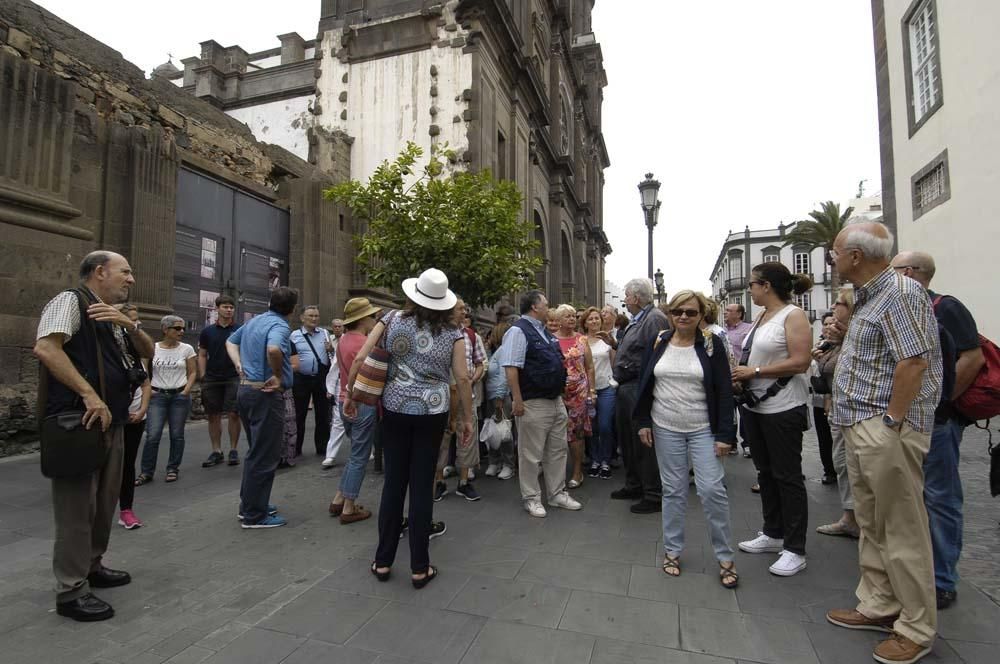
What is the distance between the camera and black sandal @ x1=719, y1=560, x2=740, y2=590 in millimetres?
3373

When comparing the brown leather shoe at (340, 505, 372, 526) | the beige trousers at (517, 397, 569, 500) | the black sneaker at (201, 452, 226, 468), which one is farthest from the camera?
the black sneaker at (201, 452, 226, 468)

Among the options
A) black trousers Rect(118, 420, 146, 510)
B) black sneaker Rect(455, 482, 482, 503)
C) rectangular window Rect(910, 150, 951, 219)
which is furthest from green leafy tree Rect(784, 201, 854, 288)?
black trousers Rect(118, 420, 146, 510)

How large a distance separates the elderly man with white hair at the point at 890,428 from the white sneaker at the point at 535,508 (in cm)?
232

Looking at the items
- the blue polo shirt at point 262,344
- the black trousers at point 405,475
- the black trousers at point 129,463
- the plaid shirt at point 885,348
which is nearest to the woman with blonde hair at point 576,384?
the black trousers at point 405,475

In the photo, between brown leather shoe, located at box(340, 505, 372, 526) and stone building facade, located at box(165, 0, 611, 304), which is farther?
stone building facade, located at box(165, 0, 611, 304)

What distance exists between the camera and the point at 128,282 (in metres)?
3.35

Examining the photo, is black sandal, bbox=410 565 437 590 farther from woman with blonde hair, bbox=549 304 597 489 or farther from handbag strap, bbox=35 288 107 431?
woman with blonde hair, bbox=549 304 597 489

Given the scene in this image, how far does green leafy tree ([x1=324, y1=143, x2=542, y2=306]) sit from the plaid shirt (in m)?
5.43

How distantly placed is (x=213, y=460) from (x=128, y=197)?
483 centimetres

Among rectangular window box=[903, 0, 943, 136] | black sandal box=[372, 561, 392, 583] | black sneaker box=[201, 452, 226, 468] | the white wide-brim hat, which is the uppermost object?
rectangular window box=[903, 0, 943, 136]

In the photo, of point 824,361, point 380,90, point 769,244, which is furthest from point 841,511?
point 769,244

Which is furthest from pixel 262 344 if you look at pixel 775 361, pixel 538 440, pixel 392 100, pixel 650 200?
pixel 392 100

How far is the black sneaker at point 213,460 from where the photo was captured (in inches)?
Result: 254

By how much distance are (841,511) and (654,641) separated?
134 inches
